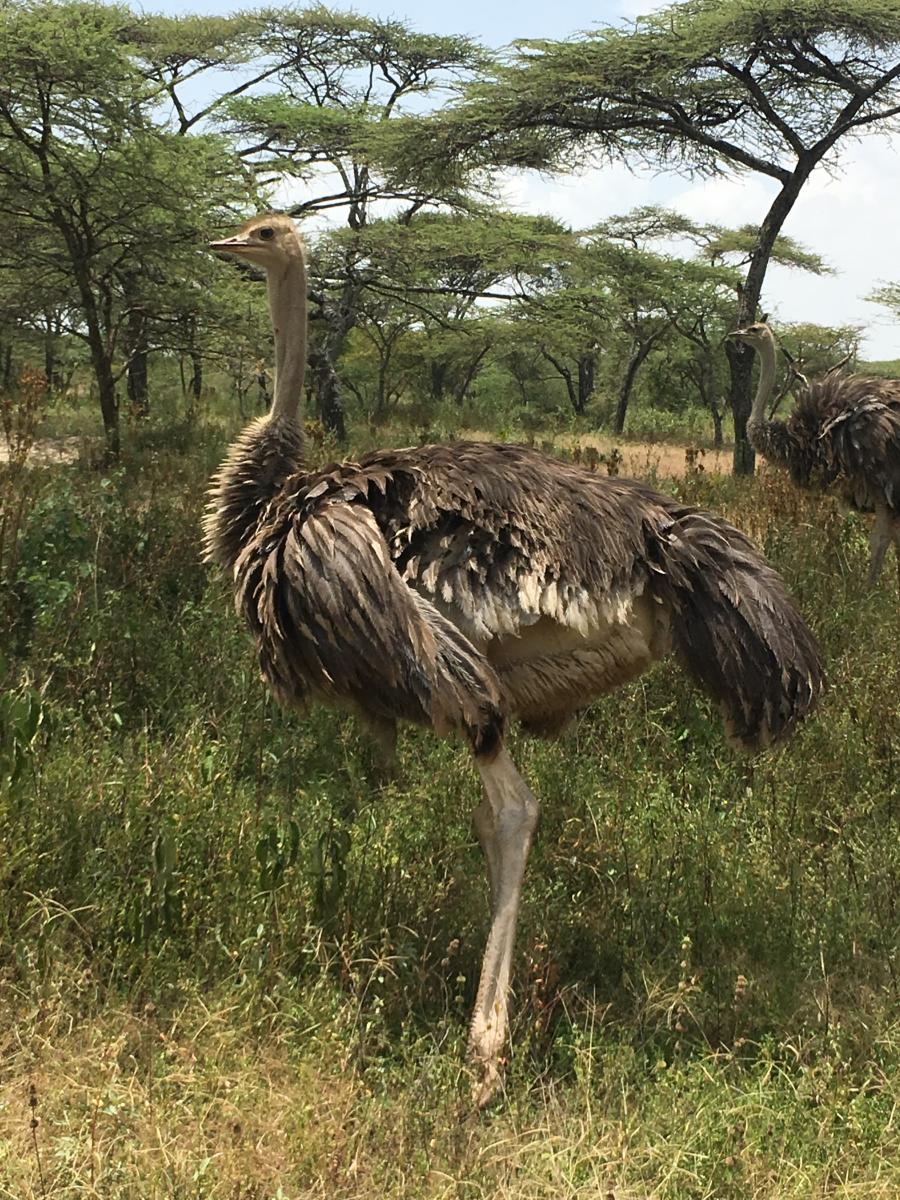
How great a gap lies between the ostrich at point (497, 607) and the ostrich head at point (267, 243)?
30.7 inches

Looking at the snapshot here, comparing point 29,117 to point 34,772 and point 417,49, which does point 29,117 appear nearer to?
point 34,772

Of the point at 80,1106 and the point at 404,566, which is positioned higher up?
the point at 404,566

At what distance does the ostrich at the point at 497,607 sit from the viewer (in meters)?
2.39

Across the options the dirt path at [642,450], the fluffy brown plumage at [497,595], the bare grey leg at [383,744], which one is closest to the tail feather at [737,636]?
the fluffy brown plumage at [497,595]

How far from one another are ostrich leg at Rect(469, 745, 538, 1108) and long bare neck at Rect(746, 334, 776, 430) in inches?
205

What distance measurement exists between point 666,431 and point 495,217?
30.9 ft

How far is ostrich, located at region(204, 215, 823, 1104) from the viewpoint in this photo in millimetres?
2391

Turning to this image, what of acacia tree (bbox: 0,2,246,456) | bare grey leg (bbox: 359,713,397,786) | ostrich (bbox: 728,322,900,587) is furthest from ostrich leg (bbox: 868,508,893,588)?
acacia tree (bbox: 0,2,246,456)

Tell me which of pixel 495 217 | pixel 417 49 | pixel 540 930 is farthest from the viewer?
pixel 417 49

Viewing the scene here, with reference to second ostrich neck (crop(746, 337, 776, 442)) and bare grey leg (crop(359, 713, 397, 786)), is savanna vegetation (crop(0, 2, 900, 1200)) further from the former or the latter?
second ostrich neck (crop(746, 337, 776, 442))

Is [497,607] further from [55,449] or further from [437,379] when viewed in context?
[437,379]

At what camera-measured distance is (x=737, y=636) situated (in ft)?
8.46

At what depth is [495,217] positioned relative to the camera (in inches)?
634

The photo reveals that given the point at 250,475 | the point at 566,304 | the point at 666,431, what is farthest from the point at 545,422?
the point at 250,475
